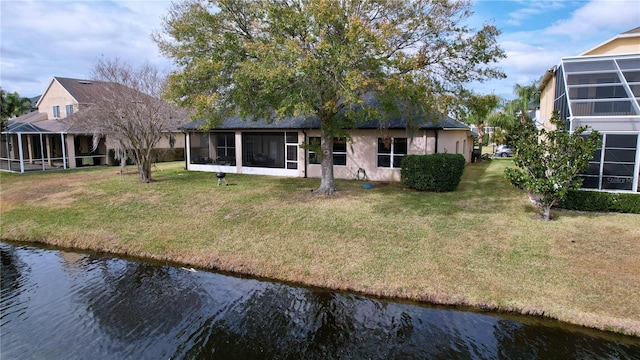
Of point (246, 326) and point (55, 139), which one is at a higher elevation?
point (55, 139)

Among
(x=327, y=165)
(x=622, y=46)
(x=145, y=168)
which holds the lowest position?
(x=145, y=168)

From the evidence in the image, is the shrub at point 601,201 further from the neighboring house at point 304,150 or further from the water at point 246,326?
the water at point 246,326

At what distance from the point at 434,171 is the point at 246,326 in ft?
35.6

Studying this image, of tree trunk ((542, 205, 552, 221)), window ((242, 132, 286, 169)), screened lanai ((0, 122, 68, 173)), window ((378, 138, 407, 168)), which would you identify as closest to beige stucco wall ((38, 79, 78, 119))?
screened lanai ((0, 122, 68, 173))

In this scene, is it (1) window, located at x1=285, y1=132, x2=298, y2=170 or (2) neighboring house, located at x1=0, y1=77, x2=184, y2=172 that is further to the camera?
(2) neighboring house, located at x1=0, y1=77, x2=184, y2=172

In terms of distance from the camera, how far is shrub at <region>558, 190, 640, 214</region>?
11.6 m

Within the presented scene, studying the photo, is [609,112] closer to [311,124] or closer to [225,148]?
[311,124]

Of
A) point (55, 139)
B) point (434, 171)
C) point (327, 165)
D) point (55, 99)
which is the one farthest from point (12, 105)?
point (434, 171)

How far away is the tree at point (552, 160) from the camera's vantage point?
10938mm

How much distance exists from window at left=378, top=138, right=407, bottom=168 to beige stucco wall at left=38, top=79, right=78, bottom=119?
25.6 metres

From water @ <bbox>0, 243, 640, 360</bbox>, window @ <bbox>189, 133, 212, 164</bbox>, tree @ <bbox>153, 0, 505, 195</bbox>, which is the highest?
tree @ <bbox>153, 0, 505, 195</bbox>

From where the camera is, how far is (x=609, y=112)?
1216 cm

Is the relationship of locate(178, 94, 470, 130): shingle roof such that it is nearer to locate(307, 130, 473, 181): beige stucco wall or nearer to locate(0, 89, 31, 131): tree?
locate(307, 130, 473, 181): beige stucco wall

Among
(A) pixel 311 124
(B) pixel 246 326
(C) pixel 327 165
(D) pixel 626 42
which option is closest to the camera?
(B) pixel 246 326
